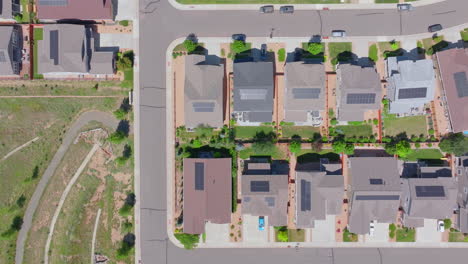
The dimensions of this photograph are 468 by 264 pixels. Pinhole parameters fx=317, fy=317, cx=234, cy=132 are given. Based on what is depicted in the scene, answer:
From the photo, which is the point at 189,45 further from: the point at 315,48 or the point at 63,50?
the point at 315,48

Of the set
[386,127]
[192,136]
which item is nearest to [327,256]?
[386,127]

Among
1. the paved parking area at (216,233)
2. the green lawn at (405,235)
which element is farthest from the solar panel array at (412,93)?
the paved parking area at (216,233)

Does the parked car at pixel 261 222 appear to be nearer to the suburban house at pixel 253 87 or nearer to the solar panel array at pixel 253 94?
the suburban house at pixel 253 87

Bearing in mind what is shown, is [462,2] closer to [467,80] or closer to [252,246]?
[467,80]

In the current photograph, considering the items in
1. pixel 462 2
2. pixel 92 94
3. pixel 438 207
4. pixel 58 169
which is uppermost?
pixel 462 2

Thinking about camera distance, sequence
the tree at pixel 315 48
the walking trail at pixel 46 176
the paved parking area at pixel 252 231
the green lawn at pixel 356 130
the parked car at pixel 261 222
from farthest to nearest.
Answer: the walking trail at pixel 46 176 → the paved parking area at pixel 252 231 → the green lawn at pixel 356 130 → the parked car at pixel 261 222 → the tree at pixel 315 48

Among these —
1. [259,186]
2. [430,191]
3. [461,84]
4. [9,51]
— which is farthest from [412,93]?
[9,51]
